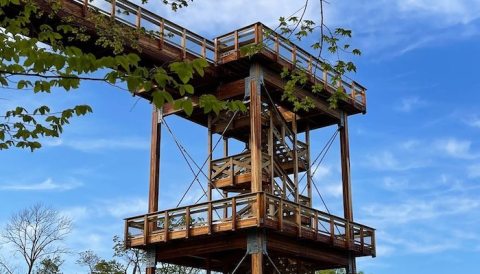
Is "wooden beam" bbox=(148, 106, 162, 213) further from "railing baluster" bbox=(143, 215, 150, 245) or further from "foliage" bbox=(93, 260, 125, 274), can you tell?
"foliage" bbox=(93, 260, 125, 274)

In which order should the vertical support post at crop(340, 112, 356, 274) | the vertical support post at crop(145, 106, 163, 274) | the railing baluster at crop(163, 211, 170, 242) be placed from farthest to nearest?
the vertical support post at crop(340, 112, 356, 274), the vertical support post at crop(145, 106, 163, 274), the railing baluster at crop(163, 211, 170, 242)

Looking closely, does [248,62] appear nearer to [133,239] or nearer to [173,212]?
[173,212]

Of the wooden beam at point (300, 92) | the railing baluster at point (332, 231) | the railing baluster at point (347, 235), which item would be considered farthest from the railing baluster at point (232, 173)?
the railing baluster at point (347, 235)

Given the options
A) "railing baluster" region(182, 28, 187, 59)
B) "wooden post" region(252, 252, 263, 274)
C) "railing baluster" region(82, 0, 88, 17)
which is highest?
"railing baluster" region(182, 28, 187, 59)

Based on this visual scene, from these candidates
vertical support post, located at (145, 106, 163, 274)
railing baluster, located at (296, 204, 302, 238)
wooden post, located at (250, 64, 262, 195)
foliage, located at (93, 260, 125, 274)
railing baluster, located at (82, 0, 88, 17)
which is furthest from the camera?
foliage, located at (93, 260, 125, 274)

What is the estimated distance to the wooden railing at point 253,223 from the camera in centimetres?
1989

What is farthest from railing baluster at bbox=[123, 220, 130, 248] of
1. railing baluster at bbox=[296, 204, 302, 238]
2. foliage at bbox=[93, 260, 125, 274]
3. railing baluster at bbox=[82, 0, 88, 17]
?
foliage at bbox=[93, 260, 125, 274]

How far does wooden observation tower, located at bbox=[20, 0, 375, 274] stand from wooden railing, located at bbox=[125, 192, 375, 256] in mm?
34

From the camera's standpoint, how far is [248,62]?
21.9 meters

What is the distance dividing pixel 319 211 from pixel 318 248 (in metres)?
1.37

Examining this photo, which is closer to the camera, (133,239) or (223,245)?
(223,245)

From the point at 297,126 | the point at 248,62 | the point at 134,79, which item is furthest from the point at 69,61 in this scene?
the point at 297,126

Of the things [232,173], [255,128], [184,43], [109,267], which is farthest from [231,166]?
[109,267]

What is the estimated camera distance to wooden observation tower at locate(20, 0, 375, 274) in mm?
20078
